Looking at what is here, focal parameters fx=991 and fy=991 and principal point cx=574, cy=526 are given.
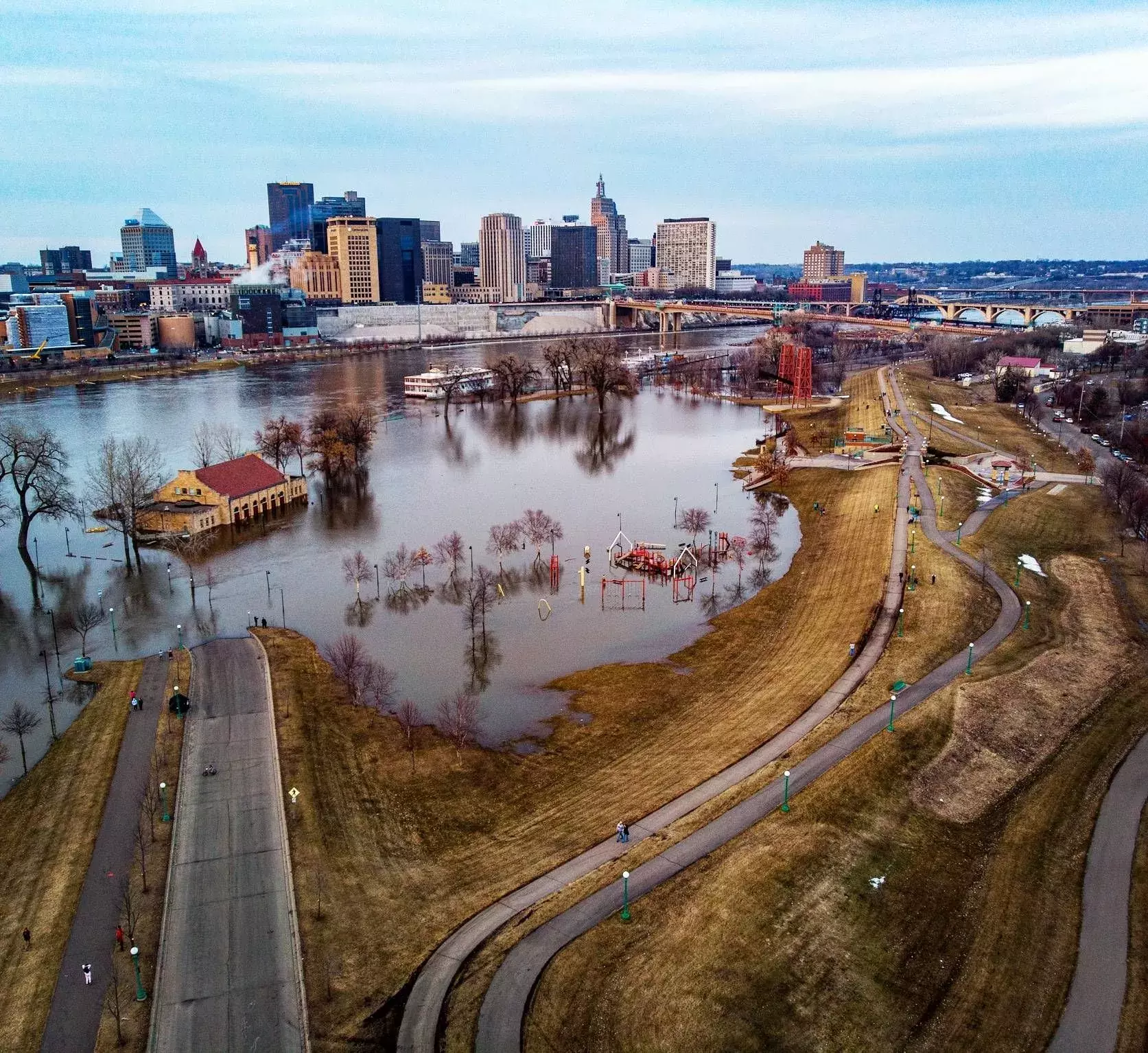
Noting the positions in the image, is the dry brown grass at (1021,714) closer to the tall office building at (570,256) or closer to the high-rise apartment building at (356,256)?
the high-rise apartment building at (356,256)

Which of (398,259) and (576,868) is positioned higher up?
(398,259)

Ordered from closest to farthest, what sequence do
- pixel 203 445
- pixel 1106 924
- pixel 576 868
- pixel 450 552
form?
pixel 1106 924 < pixel 576 868 < pixel 450 552 < pixel 203 445


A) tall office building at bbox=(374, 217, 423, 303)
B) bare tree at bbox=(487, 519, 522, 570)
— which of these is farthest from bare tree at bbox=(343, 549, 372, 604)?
tall office building at bbox=(374, 217, 423, 303)

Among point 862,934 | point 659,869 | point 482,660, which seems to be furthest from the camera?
point 482,660

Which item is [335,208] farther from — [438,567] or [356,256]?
[438,567]

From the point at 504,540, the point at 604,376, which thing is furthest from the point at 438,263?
the point at 504,540

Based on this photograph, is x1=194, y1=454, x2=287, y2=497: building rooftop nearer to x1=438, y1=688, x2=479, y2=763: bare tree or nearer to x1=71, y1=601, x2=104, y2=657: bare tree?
x1=71, y1=601, x2=104, y2=657: bare tree
